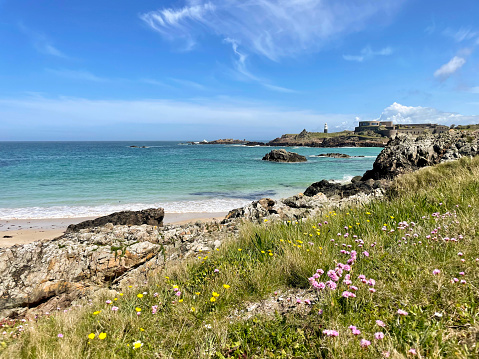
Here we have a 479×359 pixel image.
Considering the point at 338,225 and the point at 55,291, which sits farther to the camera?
the point at 55,291

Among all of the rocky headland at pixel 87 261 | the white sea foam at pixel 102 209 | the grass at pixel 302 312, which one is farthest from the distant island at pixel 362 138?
the grass at pixel 302 312

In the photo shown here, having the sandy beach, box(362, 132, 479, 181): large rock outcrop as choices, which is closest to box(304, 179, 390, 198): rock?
box(362, 132, 479, 181): large rock outcrop

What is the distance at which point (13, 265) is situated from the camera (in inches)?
255

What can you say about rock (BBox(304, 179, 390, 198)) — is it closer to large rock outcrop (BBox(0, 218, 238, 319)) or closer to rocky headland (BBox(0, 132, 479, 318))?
rocky headland (BBox(0, 132, 479, 318))

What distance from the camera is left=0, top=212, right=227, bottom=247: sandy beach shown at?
1243 centimetres

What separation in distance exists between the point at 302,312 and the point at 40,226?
16.4m

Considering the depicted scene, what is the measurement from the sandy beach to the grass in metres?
10.1

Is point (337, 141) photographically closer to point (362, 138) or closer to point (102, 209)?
point (362, 138)

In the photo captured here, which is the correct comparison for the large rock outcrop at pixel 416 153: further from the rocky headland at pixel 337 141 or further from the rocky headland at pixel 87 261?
the rocky headland at pixel 337 141

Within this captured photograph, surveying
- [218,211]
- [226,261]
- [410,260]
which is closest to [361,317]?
[410,260]

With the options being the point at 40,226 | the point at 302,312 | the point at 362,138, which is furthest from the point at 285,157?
the point at 362,138

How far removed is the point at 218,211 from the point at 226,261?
1322 cm

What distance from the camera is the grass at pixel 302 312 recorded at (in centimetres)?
237

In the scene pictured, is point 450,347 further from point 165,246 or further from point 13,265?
point 13,265
